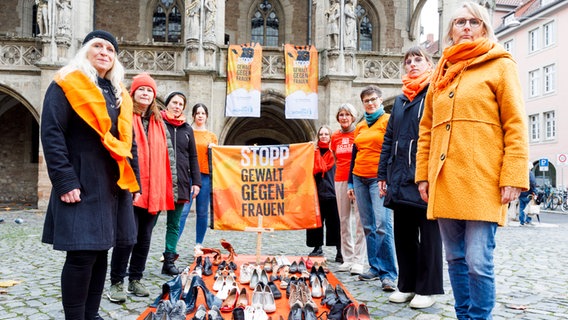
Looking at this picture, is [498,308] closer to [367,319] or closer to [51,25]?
[367,319]

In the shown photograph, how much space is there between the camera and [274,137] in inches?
883

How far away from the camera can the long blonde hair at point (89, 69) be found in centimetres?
306

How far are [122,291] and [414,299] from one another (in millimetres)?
2818

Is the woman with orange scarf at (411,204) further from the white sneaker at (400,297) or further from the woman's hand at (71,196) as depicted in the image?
the woman's hand at (71,196)

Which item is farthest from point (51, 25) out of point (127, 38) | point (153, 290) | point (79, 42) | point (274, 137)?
point (153, 290)

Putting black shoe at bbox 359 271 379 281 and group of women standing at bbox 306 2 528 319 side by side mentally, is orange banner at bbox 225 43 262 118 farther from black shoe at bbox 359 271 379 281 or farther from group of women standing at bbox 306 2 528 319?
group of women standing at bbox 306 2 528 319

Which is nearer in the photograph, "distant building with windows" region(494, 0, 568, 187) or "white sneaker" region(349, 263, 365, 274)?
"white sneaker" region(349, 263, 365, 274)

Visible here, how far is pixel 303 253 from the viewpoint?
774 cm

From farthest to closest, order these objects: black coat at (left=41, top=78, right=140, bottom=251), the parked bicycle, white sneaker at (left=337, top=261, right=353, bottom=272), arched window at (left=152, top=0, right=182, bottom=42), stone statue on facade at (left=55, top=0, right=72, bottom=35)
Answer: the parked bicycle → arched window at (left=152, top=0, right=182, bottom=42) → stone statue on facade at (left=55, top=0, right=72, bottom=35) → white sneaker at (left=337, top=261, right=353, bottom=272) → black coat at (left=41, top=78, right=140, bottom=251)

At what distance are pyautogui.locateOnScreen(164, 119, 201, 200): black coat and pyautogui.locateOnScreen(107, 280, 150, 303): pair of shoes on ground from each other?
127 centimetres

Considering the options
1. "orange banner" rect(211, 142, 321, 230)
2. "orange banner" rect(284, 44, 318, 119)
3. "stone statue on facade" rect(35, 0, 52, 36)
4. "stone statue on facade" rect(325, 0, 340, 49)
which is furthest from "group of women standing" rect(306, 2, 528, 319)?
"stone statue on facade" rect(35, 0, 52, 36)

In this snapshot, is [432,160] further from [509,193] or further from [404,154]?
[404,154]

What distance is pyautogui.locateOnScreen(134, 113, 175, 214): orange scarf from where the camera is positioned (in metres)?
4.58

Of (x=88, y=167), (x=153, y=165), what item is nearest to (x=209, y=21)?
(x=153, y=165)
